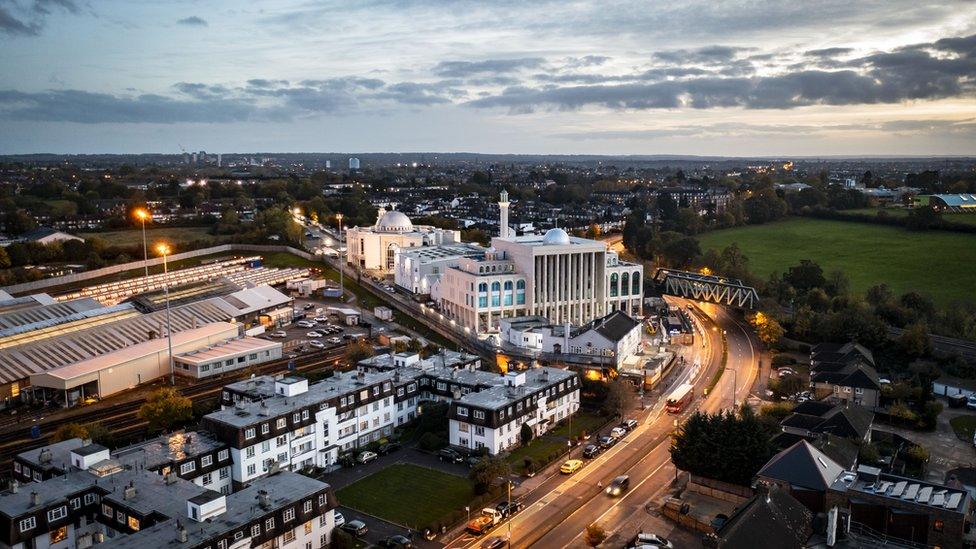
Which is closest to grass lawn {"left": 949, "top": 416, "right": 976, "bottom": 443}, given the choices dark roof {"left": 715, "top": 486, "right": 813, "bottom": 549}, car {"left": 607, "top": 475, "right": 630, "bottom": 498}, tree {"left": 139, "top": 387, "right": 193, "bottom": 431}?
dark roof {"left": 715, "top": 486, "right": 813, "bottom": 549}

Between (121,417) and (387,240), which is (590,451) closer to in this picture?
(121,417)

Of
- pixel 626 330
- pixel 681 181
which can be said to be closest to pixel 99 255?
pixel 626 330

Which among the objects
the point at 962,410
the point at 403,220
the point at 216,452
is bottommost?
the point at 962,410

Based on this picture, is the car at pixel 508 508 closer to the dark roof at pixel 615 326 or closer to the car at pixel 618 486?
the car at pixel 618 486

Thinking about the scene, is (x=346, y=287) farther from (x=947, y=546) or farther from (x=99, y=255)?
(x=947, y=546)

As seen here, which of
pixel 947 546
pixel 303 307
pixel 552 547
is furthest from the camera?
pixel 303 307

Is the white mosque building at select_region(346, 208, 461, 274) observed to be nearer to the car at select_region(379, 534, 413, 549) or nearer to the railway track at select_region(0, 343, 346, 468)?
the railway track at select_region(0, 343, 346, 468)

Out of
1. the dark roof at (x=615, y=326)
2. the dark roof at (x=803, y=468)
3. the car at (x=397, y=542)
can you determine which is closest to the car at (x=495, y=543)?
the car at (x=397, y=542)
